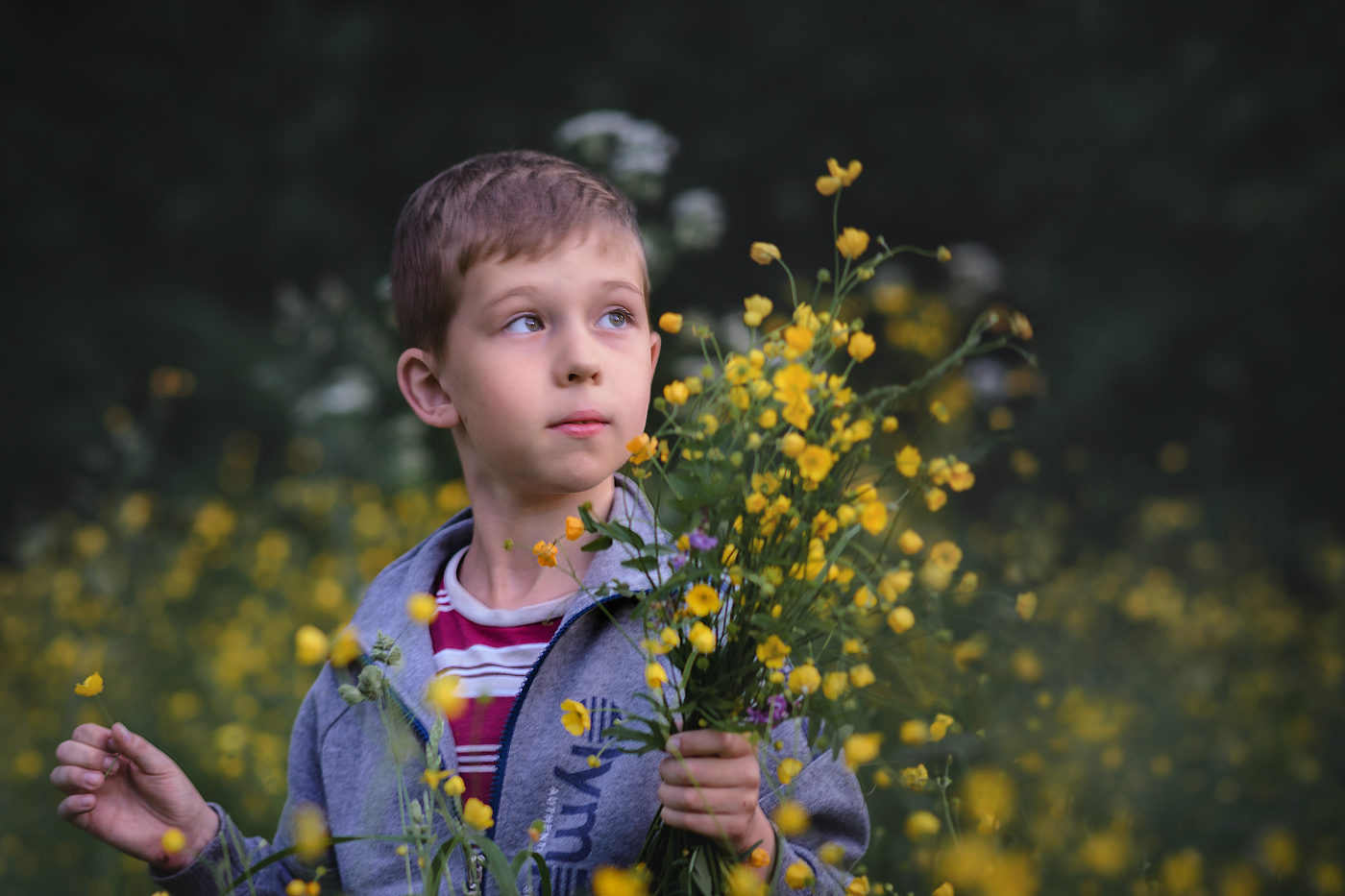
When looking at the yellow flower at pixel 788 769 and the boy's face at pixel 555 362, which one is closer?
the yellow flower at pixel 788 769

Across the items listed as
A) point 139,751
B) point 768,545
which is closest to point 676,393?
point 768,545

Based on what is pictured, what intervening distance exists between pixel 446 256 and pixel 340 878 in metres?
0.79

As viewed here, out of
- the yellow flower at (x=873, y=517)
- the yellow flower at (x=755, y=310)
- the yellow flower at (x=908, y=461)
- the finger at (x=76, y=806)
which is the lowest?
the finger at (x=76, y=806)

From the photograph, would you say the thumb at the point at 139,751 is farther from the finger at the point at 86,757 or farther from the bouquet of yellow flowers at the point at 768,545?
the bouquet of yellow flowers at the point at 768,545

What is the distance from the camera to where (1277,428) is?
5.68m

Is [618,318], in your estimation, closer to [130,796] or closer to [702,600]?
[702,600]

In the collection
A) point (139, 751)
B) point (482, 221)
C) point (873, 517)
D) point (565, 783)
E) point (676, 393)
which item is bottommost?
Result: point (565, 783)

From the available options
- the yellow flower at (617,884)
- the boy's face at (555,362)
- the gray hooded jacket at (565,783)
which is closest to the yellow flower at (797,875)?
the gray hooded jacket at (565,783)

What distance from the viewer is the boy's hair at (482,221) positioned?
4.23ft

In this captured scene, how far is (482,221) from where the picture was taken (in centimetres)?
131

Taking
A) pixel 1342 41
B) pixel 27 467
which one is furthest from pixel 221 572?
pixel 1342 41

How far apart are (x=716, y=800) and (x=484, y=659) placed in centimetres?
42

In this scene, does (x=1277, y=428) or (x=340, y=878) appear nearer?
(x=340, y=878)

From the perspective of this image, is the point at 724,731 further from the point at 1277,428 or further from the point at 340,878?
the point at 1277,428
